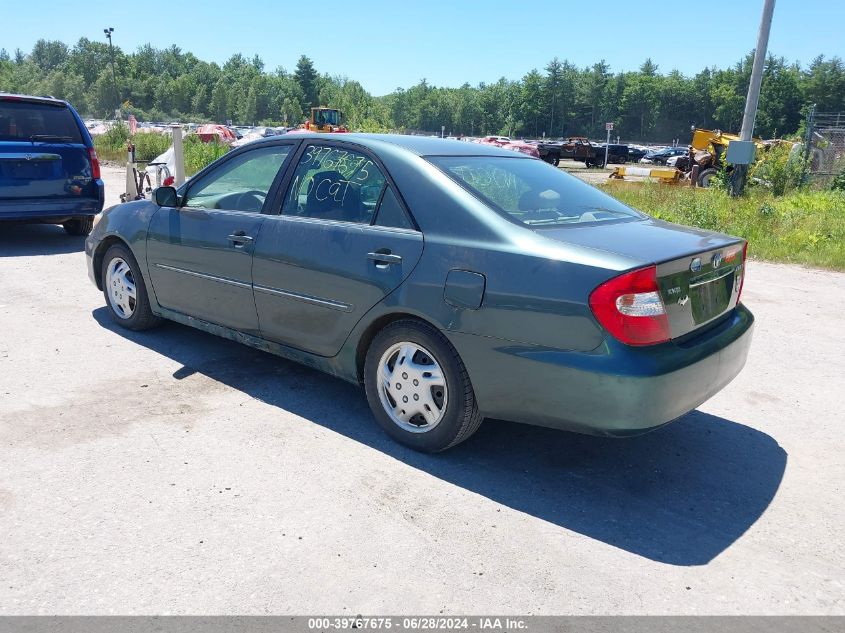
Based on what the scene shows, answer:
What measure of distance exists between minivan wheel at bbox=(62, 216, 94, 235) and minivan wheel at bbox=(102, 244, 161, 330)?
4.88 metres

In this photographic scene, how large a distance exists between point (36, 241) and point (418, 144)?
301 inches

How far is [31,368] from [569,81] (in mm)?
130021

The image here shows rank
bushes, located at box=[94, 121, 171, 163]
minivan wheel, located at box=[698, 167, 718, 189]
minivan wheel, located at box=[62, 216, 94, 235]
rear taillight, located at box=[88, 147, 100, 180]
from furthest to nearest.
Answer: bushes, located at box=[94, 121, 171, 163], minivan wheel, located at box=[698, 167, 718, 189], minivan wheel, located at box=[62, 216, 94, 235], rear taillight, located at box=[88, 147, 100, 180]

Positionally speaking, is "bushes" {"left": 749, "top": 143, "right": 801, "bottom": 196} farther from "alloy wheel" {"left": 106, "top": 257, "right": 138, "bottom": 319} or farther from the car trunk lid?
"alloy wheel" {"left": 106, "top": 257, "right": 138, "bottom": 319}

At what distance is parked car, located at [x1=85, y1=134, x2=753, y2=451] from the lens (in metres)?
3.03

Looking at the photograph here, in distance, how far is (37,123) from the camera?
8703 mm

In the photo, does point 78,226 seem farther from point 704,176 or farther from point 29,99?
point 704,176

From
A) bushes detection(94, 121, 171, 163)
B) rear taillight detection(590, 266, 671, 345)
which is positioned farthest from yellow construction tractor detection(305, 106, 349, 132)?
rear taillight detection(590, 266, 671, 345)

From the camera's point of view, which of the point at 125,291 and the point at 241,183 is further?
the point at 125,291

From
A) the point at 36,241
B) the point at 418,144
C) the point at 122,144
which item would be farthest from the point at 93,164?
the point at 122,144

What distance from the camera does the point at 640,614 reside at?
2504 millimetres

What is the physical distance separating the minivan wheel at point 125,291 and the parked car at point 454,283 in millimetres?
586
